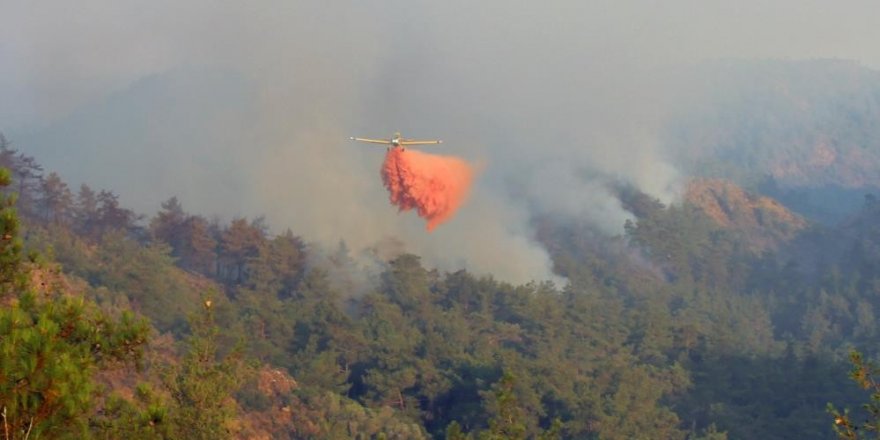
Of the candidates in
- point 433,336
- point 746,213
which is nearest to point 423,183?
point 433,336

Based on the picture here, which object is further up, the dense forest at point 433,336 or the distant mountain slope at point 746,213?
the distant mountain slope at point 746,213

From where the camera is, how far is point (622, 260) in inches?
5320

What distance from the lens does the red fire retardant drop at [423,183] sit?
68.6m

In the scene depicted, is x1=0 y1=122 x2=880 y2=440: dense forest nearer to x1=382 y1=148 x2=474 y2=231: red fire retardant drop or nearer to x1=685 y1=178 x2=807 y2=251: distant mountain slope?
x1=382 y1=148 x2=474 y2=231: red fire retardant drop

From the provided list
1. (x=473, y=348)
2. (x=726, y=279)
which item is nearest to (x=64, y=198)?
(x=473, y=348)

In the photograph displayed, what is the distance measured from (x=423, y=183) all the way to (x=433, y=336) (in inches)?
737

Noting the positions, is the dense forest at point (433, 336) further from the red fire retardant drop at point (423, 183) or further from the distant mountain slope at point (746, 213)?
the distant mountain slope at point (746, 213)

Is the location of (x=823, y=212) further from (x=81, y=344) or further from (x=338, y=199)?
(x=81, y=344)

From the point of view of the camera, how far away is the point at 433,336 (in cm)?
8569

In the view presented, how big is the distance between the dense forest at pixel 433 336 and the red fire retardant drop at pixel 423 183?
1013cm

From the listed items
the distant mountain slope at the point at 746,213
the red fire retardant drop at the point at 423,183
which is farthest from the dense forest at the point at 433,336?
the distant mountain slope at the point at 746,213

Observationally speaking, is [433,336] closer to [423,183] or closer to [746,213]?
[423,183]

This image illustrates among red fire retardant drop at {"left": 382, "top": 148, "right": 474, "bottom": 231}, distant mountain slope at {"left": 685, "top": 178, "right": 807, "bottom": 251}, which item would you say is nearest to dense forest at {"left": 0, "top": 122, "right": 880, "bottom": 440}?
red fire retardant drop at {"left": 382, "top": 148, "right": 474, "bottom": 231}

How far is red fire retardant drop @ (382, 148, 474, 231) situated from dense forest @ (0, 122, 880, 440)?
399 inches
